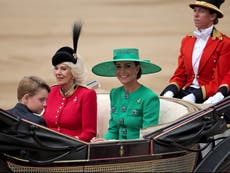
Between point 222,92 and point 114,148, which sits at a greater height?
point 222,92

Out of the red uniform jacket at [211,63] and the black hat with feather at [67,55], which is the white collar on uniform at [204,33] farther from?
the black hat with feather at [67,55]

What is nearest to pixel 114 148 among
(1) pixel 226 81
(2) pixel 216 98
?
(2) pixel 216 98

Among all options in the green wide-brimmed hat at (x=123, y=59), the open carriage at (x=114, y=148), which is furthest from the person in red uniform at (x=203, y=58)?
the open carriage at (x=114, y=148)

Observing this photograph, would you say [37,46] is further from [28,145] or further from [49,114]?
[28,145]

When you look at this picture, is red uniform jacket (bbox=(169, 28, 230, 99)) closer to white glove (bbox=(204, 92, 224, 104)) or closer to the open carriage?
white glove (bbox=(204, 92, 224, 104))

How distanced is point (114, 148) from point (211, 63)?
62.1 inches

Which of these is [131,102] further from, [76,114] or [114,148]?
[114,148]

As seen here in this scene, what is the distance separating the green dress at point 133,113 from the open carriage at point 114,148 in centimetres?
50

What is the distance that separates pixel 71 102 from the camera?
4.39 m

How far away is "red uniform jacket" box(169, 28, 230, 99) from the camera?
189 inches

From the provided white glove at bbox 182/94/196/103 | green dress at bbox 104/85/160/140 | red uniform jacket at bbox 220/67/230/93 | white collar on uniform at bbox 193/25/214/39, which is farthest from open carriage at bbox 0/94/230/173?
white collar on uniform at bbox 193/25/214/39

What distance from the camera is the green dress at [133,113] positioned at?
167 inches

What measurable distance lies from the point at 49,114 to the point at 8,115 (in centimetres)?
115

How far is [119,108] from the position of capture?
14.4ft
